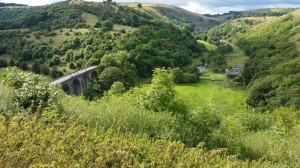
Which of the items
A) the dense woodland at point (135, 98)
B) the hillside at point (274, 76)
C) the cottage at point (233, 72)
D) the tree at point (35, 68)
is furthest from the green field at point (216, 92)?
the tree at point (35, 68)

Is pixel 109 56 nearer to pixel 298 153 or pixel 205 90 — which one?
pixel 205 90

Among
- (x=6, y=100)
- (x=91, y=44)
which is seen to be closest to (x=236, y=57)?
(x=91, y=44)

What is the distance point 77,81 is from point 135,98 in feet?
148

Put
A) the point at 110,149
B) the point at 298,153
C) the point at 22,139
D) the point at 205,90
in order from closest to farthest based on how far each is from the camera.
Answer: the point at 22,139
the point at 110,149
the point at 298,153
the point at 205,90

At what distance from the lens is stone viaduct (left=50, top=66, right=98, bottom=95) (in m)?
59.0

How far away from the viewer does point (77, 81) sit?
65.1 metres

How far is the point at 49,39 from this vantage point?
336ft

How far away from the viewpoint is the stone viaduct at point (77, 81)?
58984mm

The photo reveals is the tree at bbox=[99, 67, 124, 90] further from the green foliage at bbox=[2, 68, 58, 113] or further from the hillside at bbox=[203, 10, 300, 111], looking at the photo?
the green foliage at bbox=[2, 68, 58, 113]

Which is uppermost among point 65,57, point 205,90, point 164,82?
point 164,82

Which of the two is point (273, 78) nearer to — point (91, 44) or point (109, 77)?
point (109, 77)

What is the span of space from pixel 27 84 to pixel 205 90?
64.1m

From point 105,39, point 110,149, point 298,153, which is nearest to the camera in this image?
point 110,149

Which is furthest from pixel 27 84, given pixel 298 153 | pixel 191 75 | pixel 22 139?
pixel 191 75
